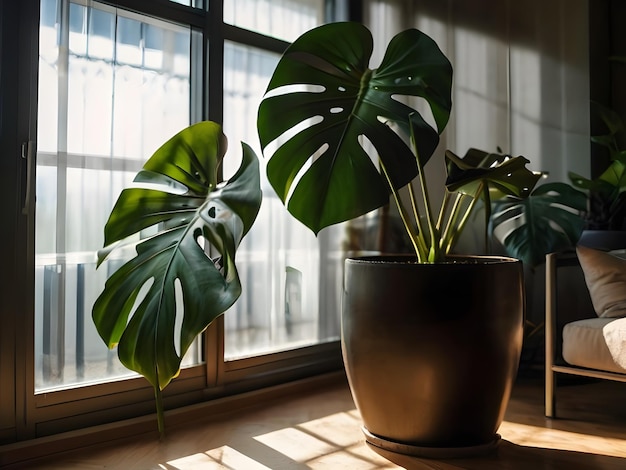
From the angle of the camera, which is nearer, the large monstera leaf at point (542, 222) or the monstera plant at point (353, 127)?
the monstera plant at point (353, 127)

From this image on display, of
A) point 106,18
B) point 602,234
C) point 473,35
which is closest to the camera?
point 106,18

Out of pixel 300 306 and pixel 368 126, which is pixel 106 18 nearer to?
pixel 368 126

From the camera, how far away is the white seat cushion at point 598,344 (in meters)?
2.42

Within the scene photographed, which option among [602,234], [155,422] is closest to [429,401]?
[155,422]

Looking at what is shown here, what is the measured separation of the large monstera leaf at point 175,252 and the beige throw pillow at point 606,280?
1.49 metres

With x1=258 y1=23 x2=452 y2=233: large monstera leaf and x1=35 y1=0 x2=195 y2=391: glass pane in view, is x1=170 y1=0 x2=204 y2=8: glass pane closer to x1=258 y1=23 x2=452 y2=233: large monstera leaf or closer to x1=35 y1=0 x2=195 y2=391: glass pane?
x1=35 y1=0 x2=195 y2=391: glass pane

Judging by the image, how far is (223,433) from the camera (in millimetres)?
2555

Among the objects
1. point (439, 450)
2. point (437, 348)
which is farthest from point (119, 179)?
point (439, 450)

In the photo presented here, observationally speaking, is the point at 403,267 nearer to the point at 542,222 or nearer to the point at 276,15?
the point at 542,222

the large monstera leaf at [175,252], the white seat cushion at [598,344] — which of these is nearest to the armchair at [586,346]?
the white seat cushion at [598,344]

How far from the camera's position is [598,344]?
8.21 feet

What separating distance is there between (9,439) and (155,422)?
53 cm

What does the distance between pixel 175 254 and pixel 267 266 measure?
3.71 feet

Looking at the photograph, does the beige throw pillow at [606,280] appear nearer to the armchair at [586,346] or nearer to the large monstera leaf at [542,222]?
the armchair at [586,346]
